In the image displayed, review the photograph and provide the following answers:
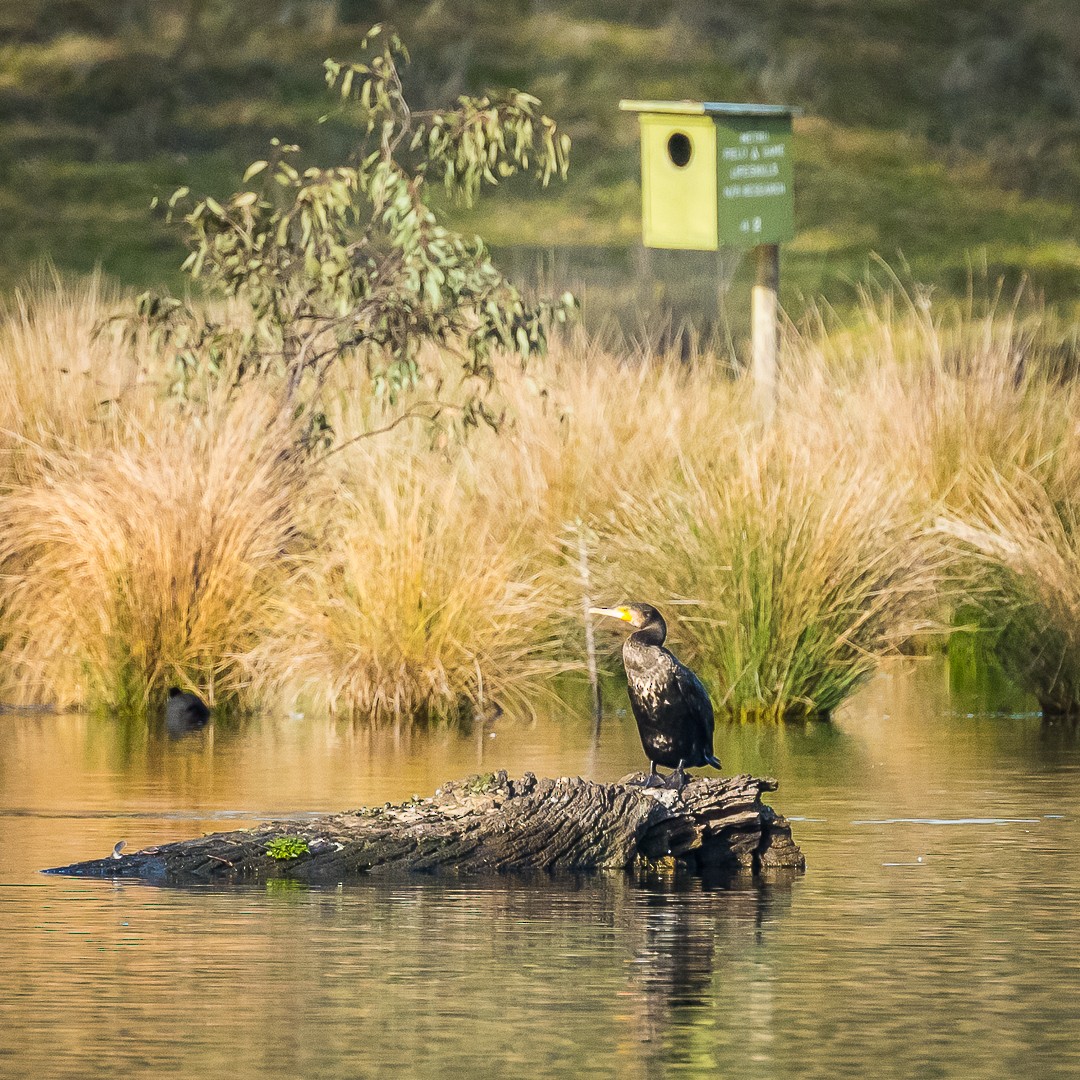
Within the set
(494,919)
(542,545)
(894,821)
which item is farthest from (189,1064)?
(542,545)

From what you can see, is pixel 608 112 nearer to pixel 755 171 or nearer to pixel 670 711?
pixel 755 171

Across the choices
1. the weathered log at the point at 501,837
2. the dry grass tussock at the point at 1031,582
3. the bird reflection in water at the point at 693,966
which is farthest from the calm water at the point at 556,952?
the dry grass tussock at the point at 1031,582

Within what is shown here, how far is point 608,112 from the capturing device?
58719 millimetres

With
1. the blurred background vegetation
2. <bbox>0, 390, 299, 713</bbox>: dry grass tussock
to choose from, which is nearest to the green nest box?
<bbox>0, 390, 299, 713</bbox>: dry grass tussock

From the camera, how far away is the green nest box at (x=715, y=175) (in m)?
21.6

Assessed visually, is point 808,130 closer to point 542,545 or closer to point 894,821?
point 542,545

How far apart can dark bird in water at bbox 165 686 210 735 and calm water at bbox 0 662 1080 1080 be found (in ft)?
7.39

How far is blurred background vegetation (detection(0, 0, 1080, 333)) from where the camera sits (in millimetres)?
51656

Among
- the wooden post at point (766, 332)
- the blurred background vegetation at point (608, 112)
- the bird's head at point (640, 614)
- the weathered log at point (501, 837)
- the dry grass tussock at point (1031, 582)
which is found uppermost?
the blurred background vegetation at point (608, 112)

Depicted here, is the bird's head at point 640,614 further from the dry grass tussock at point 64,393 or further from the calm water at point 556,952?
the dry grass tussock at point 64,393

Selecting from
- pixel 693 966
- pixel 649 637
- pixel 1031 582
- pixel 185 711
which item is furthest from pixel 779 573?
pixel 693 966

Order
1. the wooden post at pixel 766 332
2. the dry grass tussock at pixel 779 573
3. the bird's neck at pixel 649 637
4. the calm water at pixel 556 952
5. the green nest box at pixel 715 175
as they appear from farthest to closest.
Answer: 1. the green nest box at pixel 715 175
2. the wooden post at pixel 766 332
3. the dry grass tussock at pixel 779 573
4. the bird's neck at pixel 649 637
5. the calm water at pixel 556 952

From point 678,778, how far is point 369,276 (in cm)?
828

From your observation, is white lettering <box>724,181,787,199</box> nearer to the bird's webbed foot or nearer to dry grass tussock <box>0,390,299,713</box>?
dry grass tussock <box>0,390,299,713</box>
